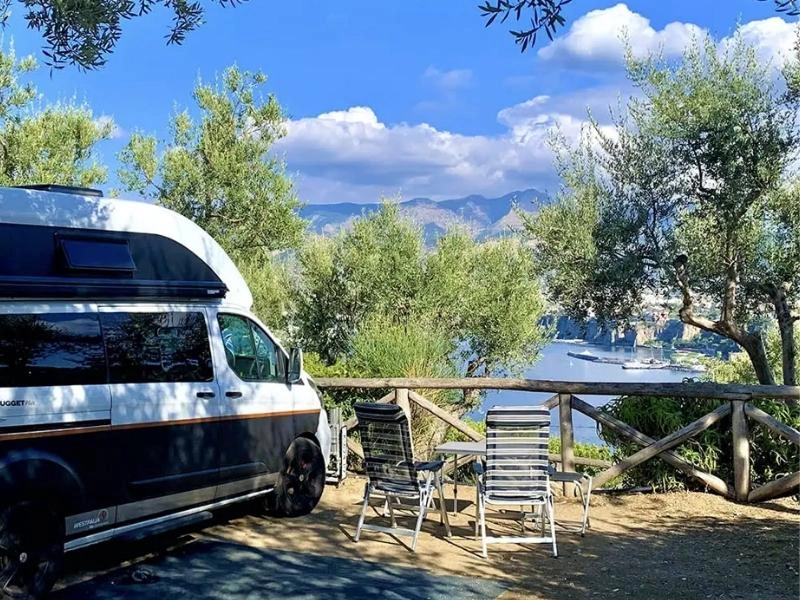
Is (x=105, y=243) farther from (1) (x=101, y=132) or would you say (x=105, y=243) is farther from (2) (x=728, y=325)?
(1) (x=101, y=132)

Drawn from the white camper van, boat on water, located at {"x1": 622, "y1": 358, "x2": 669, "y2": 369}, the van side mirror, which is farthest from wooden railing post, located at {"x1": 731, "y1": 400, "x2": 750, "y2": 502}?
boat on water, located at {"x1": 622, "y1": 358, "x2": 669, "y2": 369}

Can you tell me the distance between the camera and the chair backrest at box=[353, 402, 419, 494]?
6234 millimetres

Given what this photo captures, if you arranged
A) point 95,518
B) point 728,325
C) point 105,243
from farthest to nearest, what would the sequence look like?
point 728,325 < point 105,243 < point 95,518

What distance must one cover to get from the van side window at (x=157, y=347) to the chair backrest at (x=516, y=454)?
7.75 ft

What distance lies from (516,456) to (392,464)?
1.06m

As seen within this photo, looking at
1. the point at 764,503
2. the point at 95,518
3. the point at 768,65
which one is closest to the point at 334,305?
the point at 768,65

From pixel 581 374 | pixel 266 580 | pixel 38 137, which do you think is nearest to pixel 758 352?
pixel 581 374

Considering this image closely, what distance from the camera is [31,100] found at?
49.7ft

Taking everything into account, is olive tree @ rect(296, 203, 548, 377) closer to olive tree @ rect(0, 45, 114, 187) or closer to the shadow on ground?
olive tree @ rect(0, 45, 114, 187)

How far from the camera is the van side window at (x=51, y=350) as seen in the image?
4.46 m

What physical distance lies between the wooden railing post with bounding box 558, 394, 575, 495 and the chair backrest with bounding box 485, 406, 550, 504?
190 centimetres

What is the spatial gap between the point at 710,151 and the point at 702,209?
89cm

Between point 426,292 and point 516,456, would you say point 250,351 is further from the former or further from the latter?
point 426,292

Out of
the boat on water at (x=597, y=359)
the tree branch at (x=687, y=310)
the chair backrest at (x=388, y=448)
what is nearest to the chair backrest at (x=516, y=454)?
the chair backrest at (x=388, y=448)
